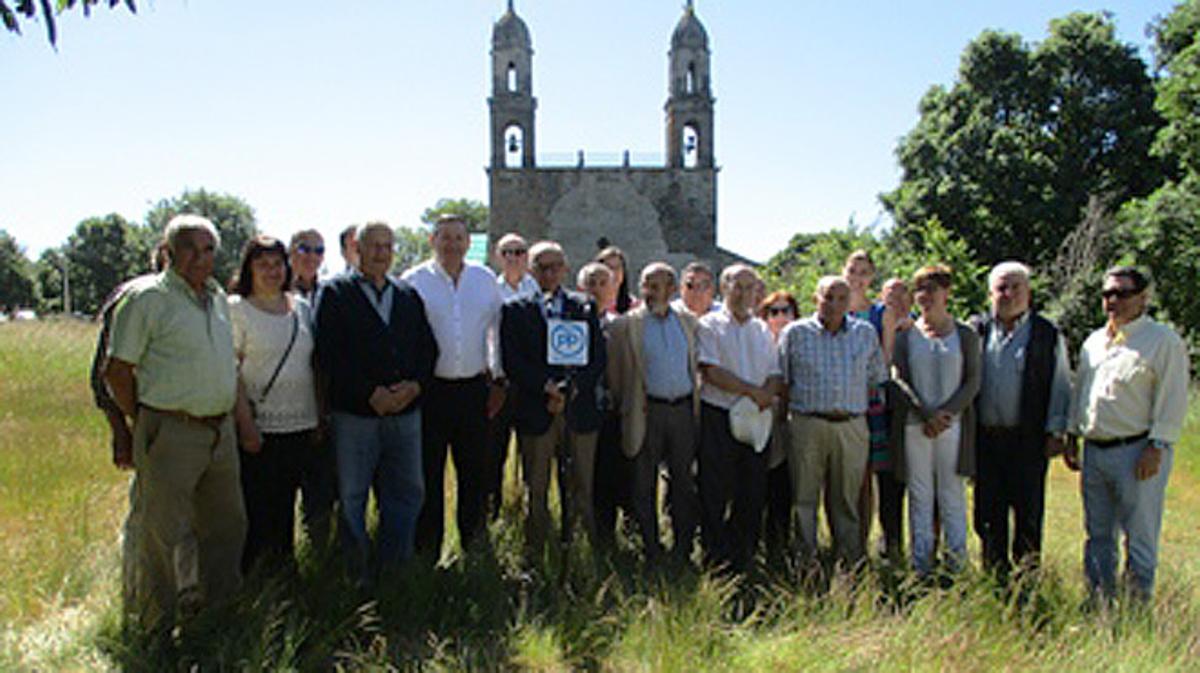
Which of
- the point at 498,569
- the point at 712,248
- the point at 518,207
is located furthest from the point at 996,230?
the point at 498,569

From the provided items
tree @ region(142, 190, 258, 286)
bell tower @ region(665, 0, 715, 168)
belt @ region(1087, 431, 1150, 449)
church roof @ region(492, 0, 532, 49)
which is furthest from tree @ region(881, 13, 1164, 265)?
tree @ region(142, 190, 258, 286)

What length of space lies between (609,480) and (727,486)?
0.84 m

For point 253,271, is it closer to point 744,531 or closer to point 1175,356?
point 744,531

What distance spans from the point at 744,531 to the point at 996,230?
2330cm

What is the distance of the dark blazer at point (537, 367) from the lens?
5.18 m

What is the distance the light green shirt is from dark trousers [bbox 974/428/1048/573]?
4.42m

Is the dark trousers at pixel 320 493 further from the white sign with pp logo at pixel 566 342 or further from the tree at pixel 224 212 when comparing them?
the tree at pixel 224 212

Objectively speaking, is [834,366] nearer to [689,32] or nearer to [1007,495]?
[1007,495]

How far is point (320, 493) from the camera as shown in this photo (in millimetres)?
5168

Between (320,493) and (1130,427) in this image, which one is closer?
(1130,427)

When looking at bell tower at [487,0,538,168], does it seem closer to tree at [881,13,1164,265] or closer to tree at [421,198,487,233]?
tree at [881,13,1164,265]

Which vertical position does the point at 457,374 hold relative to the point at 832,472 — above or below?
above

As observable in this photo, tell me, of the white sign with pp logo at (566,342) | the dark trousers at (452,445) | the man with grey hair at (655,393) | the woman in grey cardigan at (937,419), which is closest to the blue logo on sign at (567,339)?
the white sign with pp logo at (566,342)

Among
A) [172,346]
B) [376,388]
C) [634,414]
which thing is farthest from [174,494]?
[634,414]
